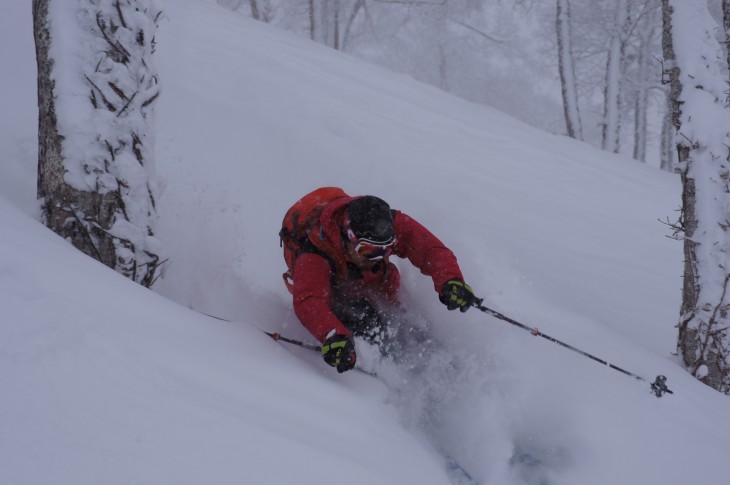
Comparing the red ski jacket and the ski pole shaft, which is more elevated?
the red ski jacket

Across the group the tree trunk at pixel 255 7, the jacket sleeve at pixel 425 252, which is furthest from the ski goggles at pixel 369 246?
the tree trunk at pixel 255 7

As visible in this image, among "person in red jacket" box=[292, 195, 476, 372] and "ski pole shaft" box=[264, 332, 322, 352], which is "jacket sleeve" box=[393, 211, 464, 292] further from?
"ski pole shaft" box=[264, 332, 322, 352]

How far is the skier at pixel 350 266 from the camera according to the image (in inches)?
132

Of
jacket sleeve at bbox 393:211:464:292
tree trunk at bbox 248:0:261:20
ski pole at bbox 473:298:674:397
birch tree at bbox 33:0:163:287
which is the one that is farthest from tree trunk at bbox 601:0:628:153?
birch tree at bbox 33:0:163:287

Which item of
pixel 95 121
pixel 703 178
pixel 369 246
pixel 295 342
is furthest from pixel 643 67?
pixel 95 121

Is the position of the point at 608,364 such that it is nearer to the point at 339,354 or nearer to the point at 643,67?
the point at 339,354

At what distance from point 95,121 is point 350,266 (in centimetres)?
177

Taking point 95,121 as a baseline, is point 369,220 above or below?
below

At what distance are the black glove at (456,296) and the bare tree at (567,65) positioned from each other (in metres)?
9.83

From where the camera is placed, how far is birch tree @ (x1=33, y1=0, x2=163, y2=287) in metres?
3.09

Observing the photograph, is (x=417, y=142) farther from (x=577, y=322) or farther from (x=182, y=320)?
(x=182, y=320)

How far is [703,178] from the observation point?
376 cm

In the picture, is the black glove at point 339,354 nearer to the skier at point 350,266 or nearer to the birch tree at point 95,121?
the skier at point 350,266

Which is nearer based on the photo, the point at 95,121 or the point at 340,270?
the point at 95,121
